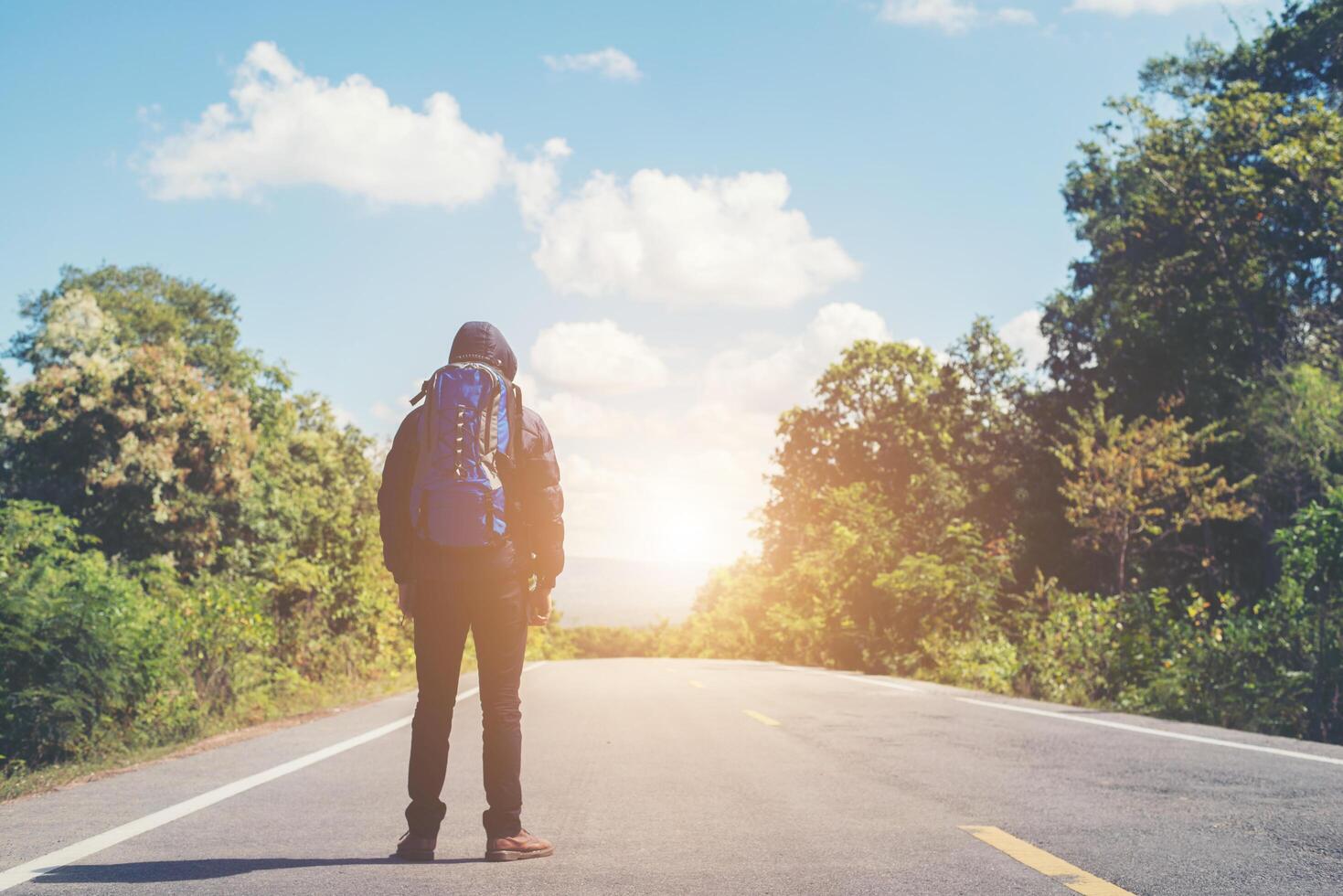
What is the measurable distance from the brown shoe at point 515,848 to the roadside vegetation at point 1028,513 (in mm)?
3540

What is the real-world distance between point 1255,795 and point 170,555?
16780 mm

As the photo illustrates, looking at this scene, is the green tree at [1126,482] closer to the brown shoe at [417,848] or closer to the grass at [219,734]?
the grass at [219,734]

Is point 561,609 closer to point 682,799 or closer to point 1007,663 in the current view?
point 1007,663

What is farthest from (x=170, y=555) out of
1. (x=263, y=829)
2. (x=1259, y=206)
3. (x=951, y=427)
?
(x=951, y=427)

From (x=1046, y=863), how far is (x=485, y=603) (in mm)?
2339

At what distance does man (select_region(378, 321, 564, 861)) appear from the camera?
4520 mm

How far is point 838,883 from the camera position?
4.02 meters

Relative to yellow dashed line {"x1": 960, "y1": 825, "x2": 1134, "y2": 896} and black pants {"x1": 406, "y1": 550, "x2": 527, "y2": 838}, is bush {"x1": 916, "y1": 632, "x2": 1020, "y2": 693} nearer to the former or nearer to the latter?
yellow dashed line {"x1": 960, "y1": 825, "x2": 1134, "y2": 896}

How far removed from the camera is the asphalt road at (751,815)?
4.12 m

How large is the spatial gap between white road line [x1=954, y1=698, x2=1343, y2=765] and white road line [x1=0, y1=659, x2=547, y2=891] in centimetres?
608

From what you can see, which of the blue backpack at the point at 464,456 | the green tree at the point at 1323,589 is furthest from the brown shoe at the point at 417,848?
the green tree at the point at 1323,589

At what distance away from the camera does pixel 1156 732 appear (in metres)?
9.12

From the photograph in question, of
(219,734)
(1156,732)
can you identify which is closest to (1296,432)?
(1156,732)

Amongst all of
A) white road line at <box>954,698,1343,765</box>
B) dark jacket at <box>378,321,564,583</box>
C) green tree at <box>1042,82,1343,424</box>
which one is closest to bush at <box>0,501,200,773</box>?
dark jacket at <box>378,321,564,583</box>
